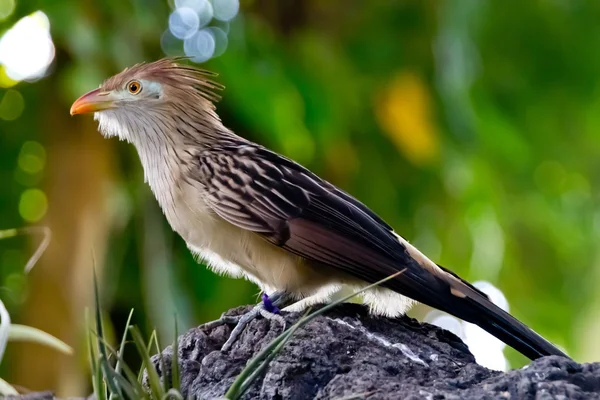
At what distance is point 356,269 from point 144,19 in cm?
255

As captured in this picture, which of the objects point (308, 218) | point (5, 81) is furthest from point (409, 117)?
point (5, 81)

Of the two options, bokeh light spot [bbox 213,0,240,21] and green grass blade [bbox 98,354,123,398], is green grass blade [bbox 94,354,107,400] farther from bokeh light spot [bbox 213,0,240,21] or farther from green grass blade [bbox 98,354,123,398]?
bokeh light spot [bbox 213,0,240,21]

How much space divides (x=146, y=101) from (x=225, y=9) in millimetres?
1864

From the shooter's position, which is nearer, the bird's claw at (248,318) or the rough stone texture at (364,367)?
the rough stone texture at (364,367)

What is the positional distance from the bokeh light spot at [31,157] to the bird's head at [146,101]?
2.37 metres

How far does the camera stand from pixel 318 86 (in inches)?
197

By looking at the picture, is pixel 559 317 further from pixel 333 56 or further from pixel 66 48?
pixel 66 48

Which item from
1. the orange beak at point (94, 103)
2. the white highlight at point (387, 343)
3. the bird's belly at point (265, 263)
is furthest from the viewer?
→ the orange beak at point (94, 103)

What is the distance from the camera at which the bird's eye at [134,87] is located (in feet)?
11.3

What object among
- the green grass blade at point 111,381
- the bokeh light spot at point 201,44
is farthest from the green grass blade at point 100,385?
the bokeh light spot at point 201,44

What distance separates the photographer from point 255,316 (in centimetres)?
286

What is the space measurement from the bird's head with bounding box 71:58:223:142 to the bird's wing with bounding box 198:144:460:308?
11.2 inches

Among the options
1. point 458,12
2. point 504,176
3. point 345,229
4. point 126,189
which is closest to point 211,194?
point 345,229

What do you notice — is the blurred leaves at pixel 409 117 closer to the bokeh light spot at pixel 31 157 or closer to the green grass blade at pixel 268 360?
the bokeh light spot at pixel 31 157
